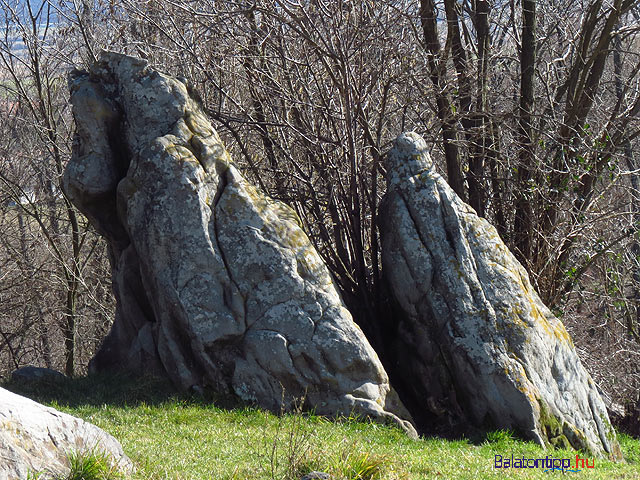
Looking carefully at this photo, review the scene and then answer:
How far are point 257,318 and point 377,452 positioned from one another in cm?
246

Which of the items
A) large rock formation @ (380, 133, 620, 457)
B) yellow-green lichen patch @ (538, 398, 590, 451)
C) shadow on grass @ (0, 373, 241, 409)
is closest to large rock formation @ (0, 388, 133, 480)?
shadow on grass @ (0, 373, 241, 409)

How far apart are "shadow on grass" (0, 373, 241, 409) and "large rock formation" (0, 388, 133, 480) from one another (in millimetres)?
2784

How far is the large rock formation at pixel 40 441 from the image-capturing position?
4961mm

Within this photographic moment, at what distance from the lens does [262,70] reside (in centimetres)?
1156

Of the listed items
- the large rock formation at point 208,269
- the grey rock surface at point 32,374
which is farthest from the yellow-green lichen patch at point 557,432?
the grey rock surface at point 32,374

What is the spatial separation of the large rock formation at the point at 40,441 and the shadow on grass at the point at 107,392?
2784 mm

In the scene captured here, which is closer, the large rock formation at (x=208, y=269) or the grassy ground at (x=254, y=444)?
the grassy ground at (x=254, y=444)

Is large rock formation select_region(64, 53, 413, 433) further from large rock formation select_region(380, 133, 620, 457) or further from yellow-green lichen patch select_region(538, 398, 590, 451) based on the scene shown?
yellow-green lichen patch select_region(538, 398, 590, 451)

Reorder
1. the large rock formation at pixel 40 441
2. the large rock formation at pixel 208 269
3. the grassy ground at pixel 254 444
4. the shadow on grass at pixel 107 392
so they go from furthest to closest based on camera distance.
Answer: the large rock formation at pixel 208 269
the shadow on grass at pixel 107 392
the grassy ground at pixel 254 444
the large rock formation at pixel 40 441

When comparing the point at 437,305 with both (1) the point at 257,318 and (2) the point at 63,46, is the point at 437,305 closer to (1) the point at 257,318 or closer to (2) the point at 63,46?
(1) the point at 257,318

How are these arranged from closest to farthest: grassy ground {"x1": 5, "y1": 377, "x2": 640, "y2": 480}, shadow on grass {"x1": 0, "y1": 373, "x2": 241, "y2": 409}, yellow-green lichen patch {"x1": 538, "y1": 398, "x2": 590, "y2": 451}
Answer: grassy ground {"x1": 5, "y1": 377, "x2": 640, "y2": 480} → shadow on grass {"x1": 0, "y1": 373, "x2": 241, "y2": 409} → yellow-green lichen patch {"x1": 538, "y1": 398, "x2": 590, "y2": 451}

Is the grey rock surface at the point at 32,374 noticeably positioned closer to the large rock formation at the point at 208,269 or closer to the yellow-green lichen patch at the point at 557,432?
the large rock formation at the point at 208,269

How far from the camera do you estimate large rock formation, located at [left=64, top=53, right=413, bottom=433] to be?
8805mm

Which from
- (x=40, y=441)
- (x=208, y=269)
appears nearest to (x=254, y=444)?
(x=40, y=441)
